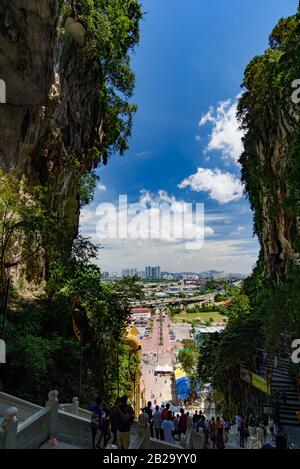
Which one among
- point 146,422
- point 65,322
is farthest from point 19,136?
point 146,422

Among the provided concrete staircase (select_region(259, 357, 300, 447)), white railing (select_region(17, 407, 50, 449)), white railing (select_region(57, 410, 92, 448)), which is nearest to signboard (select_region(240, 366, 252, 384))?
concrete staircase (select_region(259, 357, 300, 447))

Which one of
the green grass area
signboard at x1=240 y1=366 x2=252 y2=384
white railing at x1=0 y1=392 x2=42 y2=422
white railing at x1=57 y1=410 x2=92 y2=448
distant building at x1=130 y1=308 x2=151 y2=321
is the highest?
white railing at x1=0 y1=392 x2=42 y2=422

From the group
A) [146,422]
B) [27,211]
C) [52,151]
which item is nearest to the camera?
[146,422]

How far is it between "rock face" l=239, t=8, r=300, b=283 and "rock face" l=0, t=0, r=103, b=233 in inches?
434

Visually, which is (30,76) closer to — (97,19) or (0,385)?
(97,19)

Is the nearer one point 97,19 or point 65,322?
point 65,322

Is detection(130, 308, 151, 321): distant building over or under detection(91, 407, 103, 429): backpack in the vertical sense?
under

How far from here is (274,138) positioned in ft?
63.0

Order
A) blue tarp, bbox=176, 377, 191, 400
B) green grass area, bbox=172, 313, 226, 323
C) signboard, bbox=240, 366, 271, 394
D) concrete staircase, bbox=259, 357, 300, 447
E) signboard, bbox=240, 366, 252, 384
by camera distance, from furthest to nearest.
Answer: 1. green grass area, bbox=172, 313, 226, 323
2. blue tarp, bbox=176, 377, 191, 400
3. signboard, bbox=240, 366, 252, 384
4. signboard, bbox=240, 366, 271, 394
5. concrete staircase, bbox=259, 357, 300, 447

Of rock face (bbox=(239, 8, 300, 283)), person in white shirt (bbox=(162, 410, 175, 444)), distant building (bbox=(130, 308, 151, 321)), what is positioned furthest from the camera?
distant building (bbox=(130, 308, 151, 321))

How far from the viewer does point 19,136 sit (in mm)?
16750

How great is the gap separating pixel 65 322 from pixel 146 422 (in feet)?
28.5

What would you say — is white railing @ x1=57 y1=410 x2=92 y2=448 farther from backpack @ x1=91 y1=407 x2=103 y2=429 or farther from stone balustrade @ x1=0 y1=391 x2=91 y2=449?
backpack @ x1=91 y1=407 x2=103 y2=429

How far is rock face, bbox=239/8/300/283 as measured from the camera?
1564 centimetres
